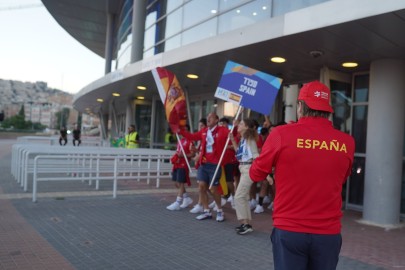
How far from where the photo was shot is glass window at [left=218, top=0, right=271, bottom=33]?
9.84 metres

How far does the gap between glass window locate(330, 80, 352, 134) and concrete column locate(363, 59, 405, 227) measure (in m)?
1.65

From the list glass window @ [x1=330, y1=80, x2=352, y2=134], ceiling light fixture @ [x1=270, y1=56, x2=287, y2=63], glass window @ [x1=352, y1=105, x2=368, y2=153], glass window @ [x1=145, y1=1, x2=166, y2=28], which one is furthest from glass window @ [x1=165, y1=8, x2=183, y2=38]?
glass window @ [x1=352, y1=105, x2=368, y2=153]

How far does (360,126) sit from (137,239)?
5.79 metres

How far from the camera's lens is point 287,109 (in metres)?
12.6

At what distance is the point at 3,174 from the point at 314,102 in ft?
41.6

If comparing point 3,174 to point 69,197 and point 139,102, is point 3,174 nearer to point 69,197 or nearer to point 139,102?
point 69,197

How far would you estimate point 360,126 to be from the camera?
9.30 m

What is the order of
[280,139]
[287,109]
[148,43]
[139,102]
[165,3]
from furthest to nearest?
[139,102], [148,43], [165,3], [287,109], [280,139]

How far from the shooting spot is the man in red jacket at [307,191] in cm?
246

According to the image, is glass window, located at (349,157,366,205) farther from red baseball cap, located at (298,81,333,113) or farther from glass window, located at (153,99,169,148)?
glass window, located at (153,99,169,148)

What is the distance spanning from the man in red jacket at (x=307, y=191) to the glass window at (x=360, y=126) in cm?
717

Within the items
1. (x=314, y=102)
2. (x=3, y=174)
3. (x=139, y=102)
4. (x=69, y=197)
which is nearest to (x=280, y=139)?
→ (x=314, y=102)

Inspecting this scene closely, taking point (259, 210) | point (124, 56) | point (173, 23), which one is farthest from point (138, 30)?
point (259, 210)

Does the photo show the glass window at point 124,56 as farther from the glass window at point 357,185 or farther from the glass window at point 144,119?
the glass window at point 357,185
